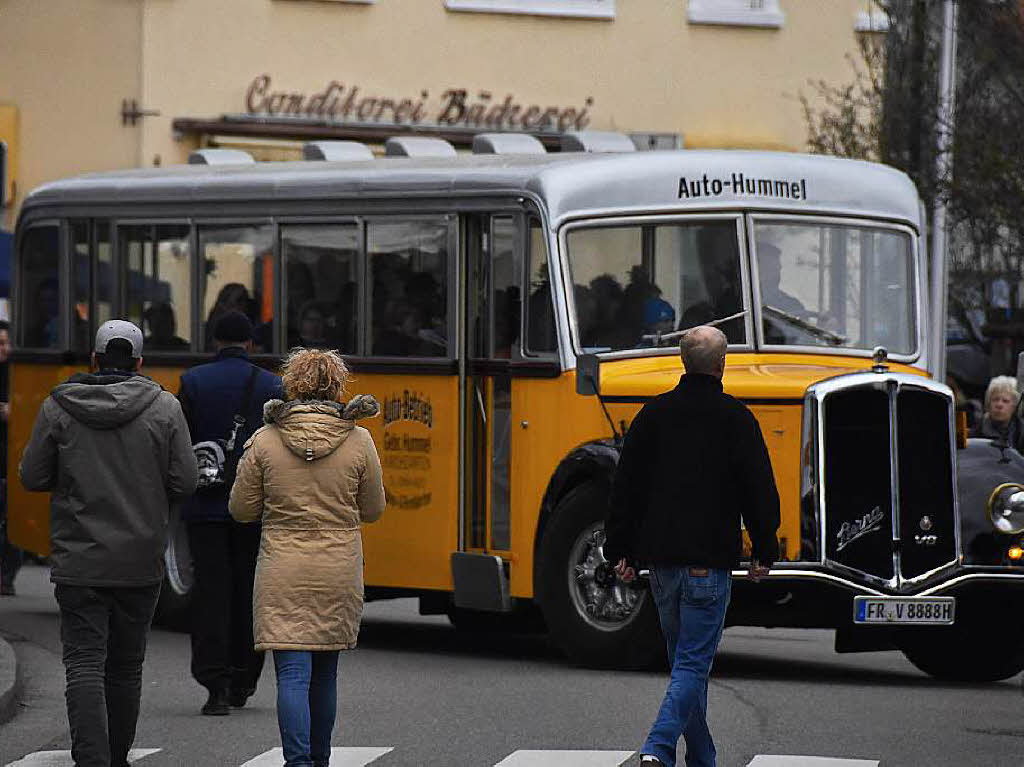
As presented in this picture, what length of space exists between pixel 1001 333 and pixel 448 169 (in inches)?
549

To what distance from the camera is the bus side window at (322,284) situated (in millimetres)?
15648

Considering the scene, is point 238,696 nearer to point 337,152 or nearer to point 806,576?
point 806,576

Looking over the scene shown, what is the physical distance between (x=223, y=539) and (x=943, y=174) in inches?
588

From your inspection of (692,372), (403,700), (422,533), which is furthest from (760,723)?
(422,533)

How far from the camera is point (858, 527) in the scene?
13250 mm

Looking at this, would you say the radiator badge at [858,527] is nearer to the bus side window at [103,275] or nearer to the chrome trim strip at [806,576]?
the chrome trim strip at [806,576]

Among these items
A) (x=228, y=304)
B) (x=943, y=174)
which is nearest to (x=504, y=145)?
(x=228, y=304)

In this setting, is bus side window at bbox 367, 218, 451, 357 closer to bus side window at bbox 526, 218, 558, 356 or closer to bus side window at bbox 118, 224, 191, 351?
bus side window at bbox 526, 218, 558, 356

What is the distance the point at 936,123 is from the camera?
26406 mm

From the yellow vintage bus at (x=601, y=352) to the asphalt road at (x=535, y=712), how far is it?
0.39 metres

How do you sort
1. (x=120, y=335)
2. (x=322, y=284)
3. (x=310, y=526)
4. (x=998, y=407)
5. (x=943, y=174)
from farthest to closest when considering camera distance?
(x=943, y=174) < (x=998, y=407) < (x=322, y=284) < (x=120, y=335) < (x=310, y=526)

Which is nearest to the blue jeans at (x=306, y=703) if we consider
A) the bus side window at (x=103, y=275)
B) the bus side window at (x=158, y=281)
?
the bus side window at (x=158, y=281)

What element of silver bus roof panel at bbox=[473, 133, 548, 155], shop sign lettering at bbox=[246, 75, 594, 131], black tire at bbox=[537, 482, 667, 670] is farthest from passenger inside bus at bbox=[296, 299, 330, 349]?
shop sign lettering at bbox=[246, 75, 594, 131]

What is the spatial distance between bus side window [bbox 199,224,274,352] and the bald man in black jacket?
6.80 meters
